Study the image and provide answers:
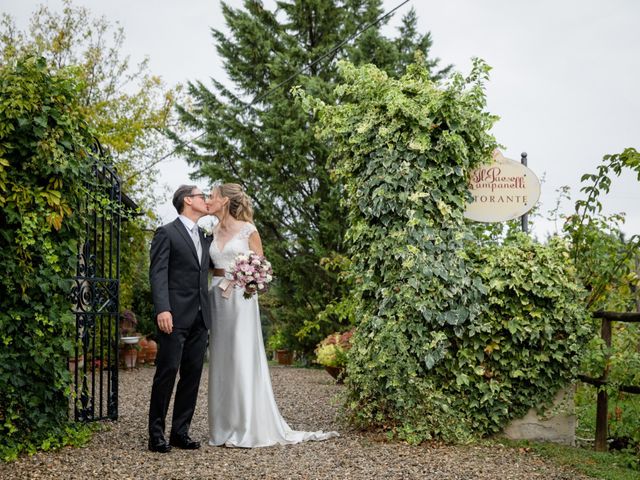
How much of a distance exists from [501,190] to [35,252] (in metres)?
4.24

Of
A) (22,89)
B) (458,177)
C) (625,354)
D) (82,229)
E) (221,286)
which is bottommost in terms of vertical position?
(625,354)

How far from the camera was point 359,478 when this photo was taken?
4.82 m

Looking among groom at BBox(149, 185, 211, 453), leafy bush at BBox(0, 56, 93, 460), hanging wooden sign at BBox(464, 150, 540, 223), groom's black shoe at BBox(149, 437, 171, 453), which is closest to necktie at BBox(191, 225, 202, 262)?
groom at BBox(149, 185, 211, 453)

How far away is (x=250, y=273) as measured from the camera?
5.65 metres

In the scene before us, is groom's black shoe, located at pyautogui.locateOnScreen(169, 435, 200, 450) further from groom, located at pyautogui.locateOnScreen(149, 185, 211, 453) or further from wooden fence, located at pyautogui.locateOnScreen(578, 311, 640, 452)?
wooden fence, located at pyautogui.locateOnScreen(578, 311, 640, 452)

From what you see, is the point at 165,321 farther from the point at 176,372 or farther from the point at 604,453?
the point at 604,453

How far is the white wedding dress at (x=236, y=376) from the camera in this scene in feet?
19.2

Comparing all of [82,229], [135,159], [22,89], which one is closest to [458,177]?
[82,229]

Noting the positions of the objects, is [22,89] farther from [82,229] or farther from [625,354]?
[625,354]

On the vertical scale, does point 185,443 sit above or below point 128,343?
above

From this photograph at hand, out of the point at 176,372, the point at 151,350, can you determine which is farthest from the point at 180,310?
the point at 151,350

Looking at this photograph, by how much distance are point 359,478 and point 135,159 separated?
14217 millimetres

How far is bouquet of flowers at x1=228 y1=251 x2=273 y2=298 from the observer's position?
5.66 metres

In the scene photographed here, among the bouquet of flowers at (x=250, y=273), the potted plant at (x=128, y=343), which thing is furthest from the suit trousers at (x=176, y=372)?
the potted plant at (x=128, y=343)
